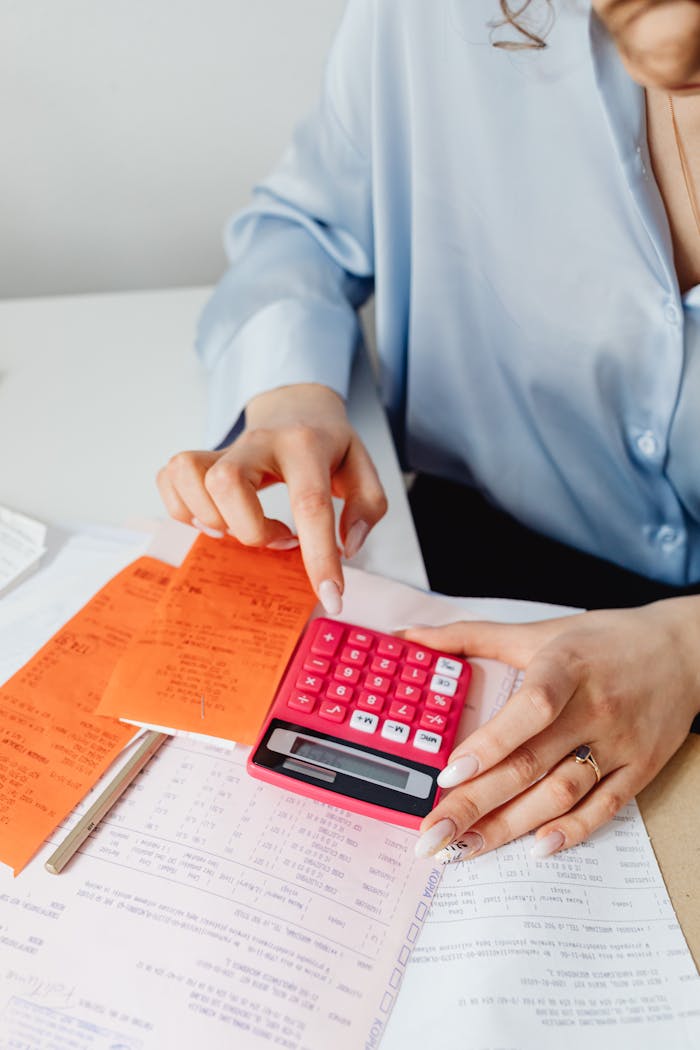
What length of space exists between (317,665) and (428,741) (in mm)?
81

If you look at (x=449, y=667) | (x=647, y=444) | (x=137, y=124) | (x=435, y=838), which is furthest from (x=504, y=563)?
(x=137, y=124)

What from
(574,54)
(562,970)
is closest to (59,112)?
(574,54)

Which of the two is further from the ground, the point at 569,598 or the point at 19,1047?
the point at 19,1047

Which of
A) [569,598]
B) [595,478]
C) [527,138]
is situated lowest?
[569,598]

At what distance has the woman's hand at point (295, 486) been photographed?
0.50 metres

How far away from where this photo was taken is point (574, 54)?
0.52 m

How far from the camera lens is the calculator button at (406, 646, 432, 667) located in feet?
1.60

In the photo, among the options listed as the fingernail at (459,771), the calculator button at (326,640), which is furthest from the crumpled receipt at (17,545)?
the fingernail at (459,771)

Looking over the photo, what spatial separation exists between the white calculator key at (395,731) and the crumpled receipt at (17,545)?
0.28 m

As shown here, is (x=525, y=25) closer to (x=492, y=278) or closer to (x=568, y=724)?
(x=492, y=278)

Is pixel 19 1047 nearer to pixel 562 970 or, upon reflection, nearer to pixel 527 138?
pixel 562 970

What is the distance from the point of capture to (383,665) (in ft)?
1.59

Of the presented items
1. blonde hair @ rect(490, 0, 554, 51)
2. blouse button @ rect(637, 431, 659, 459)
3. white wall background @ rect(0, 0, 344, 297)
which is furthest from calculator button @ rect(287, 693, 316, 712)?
white wall background @ rect(0, 0, 344, 297)

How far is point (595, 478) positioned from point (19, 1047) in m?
0.56
